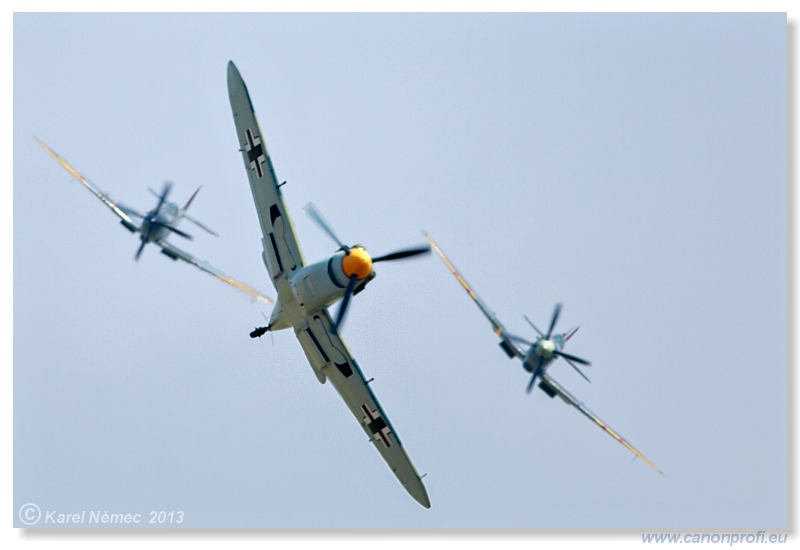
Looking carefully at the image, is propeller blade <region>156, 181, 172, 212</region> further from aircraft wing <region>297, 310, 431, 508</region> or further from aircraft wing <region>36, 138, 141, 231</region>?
aircraft wing <region>297, 310, 431, 508</region>

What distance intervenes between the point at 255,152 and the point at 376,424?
8.49 meters

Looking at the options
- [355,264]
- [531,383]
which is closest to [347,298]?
[355,264]

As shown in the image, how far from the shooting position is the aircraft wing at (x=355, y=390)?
116 feet

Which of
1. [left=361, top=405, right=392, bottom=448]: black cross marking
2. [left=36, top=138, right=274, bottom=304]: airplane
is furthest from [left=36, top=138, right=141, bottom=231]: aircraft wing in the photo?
[left=361, top=405, right=392, bottom=448]: black cross marking

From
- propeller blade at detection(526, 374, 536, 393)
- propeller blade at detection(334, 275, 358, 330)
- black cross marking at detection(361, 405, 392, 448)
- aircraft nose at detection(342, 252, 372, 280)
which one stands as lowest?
black cross marking at detection(361, 405, 392, 448)

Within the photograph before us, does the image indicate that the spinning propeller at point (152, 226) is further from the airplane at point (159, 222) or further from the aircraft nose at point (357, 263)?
the aircraft nose at point (357, 263)

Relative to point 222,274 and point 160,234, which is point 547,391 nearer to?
point 222,274

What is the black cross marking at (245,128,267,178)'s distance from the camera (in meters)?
35.3

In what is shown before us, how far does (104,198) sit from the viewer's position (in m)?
44.0

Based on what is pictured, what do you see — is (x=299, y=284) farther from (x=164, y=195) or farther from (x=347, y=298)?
(x=164, y=195)

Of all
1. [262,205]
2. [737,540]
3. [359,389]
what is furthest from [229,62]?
[737,540]

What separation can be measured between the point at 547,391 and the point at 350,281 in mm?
Result: 13979

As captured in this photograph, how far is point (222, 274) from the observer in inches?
1678

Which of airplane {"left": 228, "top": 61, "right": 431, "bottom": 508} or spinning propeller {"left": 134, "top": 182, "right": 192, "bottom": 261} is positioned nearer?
airplane {"left": 228, "top": 61, "right": 431, "bottom": 508}
